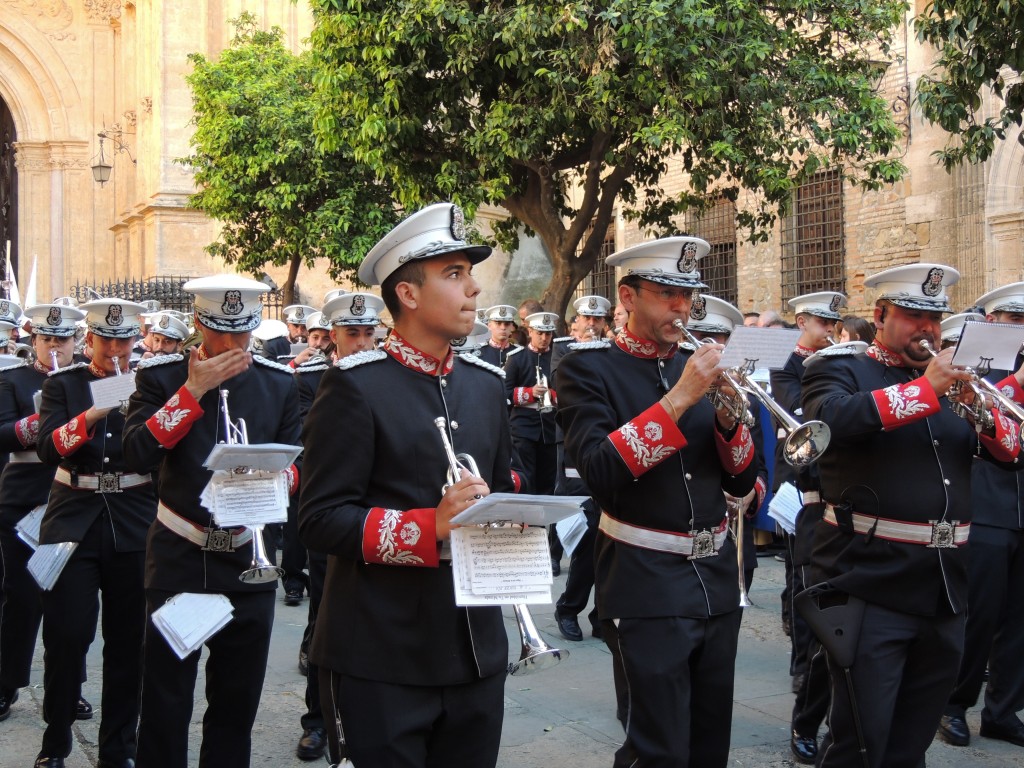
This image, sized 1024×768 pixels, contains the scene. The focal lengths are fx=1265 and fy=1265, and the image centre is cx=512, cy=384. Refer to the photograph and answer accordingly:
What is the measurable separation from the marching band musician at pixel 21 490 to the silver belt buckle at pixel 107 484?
1.16 m

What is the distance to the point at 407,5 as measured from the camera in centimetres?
1373

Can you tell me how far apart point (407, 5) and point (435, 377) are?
1082cm

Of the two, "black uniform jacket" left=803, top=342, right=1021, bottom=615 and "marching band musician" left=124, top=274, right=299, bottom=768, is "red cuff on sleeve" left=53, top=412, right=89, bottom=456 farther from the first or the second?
"black uniform jacket" left=803, top=342, right=1021, bottom=615

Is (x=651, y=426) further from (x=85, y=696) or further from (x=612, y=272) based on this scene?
(x=612, y=272)

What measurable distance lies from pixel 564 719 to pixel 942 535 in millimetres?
2882

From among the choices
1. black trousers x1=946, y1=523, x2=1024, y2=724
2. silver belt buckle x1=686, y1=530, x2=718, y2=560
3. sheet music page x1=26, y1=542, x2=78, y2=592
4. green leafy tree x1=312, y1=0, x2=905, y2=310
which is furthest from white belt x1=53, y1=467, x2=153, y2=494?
green leafy tree x1=312, y1=0, x2=905, y2=310

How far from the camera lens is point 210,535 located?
17.0 feet

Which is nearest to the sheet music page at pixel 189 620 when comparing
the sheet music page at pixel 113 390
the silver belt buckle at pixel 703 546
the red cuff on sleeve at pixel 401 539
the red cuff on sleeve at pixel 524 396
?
the sheet music page at pixel 113 390

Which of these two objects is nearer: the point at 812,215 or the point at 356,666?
the point at 356,666

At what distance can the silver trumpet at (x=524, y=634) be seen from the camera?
11.2ft

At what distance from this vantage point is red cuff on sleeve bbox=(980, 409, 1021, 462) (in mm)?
4867

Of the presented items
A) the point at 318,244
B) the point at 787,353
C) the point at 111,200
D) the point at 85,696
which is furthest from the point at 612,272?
the point at 787,353

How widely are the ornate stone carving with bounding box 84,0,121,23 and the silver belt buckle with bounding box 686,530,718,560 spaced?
116 feet

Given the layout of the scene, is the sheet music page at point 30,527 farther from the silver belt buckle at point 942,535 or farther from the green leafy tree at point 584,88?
the green leafy tree at point 584,88
